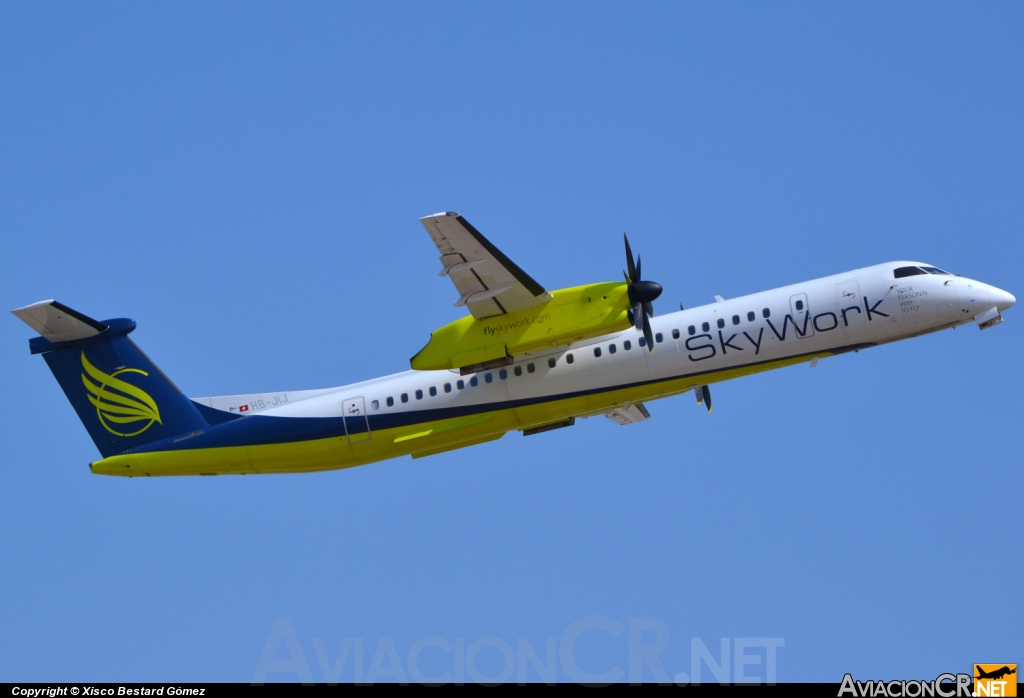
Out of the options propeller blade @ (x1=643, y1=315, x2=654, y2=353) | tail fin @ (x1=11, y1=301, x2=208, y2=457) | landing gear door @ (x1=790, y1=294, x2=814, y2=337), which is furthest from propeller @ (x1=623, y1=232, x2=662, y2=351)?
tail fin @ (x1=11, y1=301, x2=208, y2=457)

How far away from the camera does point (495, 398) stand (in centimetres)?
2508

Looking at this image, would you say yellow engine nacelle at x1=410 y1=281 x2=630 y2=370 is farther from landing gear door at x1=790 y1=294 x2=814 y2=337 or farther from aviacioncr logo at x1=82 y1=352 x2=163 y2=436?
aviacioncr logo at x1=82 y1=352 x2=163 y2=436

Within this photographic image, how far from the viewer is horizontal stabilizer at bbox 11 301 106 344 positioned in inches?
998

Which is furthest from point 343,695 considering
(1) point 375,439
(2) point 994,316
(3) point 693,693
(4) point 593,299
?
(2) point 994,316

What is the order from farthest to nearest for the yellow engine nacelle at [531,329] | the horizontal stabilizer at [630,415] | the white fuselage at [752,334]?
the horizontal stabilizer at [630,415], the white fuselage at [752,334], the yellow engine nacelle at [531,329]

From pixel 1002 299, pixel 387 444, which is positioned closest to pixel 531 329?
pixel 387 444

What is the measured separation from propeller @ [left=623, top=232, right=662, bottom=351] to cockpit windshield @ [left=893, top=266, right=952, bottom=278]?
19.7 ft

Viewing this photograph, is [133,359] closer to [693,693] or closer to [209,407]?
[209,407]

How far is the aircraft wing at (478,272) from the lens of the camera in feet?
71.8

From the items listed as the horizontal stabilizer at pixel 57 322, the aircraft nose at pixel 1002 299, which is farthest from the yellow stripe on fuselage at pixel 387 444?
the aircraft nose at pixel 1002 299

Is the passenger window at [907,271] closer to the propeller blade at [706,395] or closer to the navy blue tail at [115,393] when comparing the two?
the propeller blade at [706,395]

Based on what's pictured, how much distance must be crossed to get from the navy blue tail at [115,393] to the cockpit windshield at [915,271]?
17.6m

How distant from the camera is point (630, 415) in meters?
28.4

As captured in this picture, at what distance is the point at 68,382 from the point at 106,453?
6.94ft
